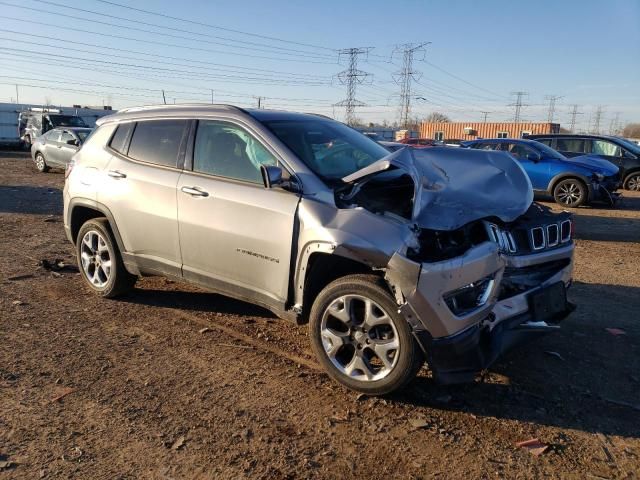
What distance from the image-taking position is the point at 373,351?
11.6ft

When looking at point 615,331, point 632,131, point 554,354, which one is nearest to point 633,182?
point 615,331

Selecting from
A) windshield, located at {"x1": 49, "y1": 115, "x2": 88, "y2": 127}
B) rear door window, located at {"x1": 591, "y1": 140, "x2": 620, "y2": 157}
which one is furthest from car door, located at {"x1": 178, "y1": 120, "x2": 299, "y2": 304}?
windshield, located at {"x1": 49, "y1": 115, "x2": 88, "y2": 127}

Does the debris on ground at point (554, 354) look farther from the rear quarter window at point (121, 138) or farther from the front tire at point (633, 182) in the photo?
the front tire at point (633, 182)

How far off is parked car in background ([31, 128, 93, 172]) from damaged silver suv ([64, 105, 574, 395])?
13.1m

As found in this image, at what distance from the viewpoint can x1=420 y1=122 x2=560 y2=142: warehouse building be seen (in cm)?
5523

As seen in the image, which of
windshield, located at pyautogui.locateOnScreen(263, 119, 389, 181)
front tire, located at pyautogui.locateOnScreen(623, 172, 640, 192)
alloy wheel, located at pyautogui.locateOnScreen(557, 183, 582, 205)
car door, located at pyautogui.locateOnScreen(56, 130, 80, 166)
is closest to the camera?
windshield, located at pyautogui.locateOnScreen(263, 119, 389, 181)

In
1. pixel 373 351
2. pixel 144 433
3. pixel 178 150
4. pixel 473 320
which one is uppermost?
pixel 178 150

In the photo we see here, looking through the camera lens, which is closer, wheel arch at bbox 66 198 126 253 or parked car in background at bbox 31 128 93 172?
wheel arch at bbox 66 198 126 253

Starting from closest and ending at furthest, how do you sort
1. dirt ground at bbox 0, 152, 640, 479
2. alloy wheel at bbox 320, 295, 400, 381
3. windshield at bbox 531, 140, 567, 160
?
dirt ground at bbox 0, 152, 640, 479 < alloy wheel at bbox 320, 295, 400, 381 < windshield at bbox 531, 140, 567, 160

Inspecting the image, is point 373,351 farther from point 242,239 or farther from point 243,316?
point 243,316

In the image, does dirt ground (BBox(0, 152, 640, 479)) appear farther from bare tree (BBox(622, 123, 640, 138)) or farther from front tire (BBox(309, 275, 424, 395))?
bare tree (BBox(622, 123, 640, 138))

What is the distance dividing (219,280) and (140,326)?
100 cm

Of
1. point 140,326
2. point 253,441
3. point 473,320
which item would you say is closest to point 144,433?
point 253,441

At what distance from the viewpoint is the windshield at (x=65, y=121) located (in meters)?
25.7
